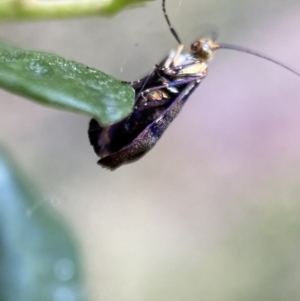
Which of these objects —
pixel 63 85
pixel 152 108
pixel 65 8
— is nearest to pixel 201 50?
pixel 152 108

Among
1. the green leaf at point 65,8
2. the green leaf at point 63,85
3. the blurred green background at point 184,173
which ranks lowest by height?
the blurred green background at point 184,173

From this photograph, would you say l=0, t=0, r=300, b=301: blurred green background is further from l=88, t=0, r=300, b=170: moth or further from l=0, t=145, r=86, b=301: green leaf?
l=88, t=0, r=300, b=170: moth

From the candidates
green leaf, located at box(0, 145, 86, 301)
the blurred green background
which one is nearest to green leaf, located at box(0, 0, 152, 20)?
green leaf, located at box(0, 145, 86, 301)

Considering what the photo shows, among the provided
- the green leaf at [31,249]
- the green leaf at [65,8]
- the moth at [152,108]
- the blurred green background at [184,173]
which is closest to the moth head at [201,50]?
the moth at [152,108]

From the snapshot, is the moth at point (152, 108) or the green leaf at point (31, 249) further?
the green leaf at point (31, 249)

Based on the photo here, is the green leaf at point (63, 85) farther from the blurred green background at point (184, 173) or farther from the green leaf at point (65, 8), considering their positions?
the blurred green background at point (184, 173)

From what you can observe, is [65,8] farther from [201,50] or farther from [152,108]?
[201,50]

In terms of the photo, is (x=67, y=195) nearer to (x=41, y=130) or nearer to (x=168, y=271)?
(x=41, y=130)
